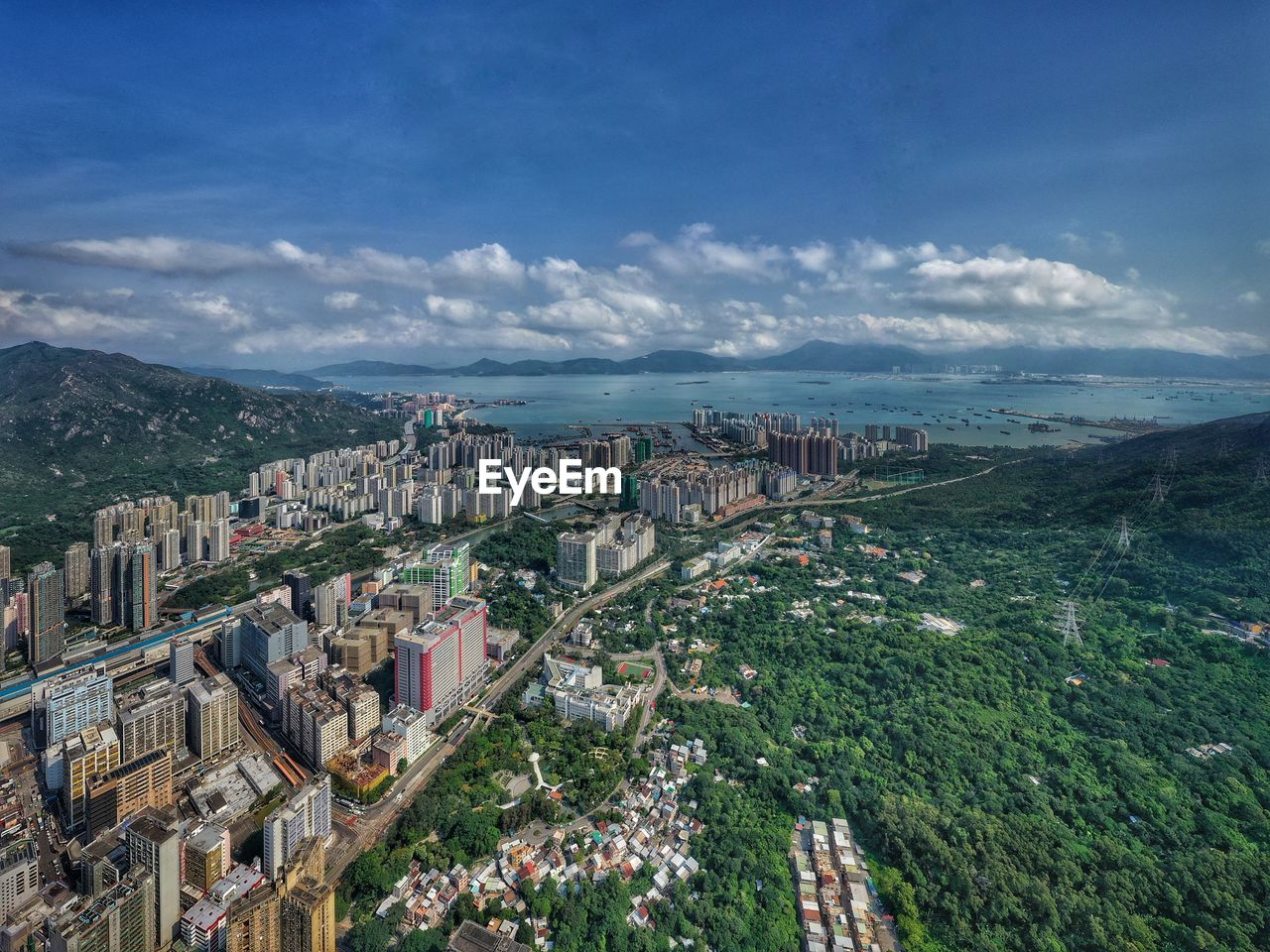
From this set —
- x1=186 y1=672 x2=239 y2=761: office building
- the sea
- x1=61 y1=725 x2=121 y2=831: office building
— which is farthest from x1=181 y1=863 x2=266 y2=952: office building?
the sea

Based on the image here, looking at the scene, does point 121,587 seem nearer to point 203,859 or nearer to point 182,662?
point 182,662

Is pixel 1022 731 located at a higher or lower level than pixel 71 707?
lower

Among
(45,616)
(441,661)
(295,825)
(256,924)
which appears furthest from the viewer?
(45,616)

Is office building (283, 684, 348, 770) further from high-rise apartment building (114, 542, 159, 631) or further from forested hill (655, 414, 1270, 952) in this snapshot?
high-rise apartment building (114, 542, 159, 631)

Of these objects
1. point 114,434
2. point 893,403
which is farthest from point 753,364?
point 114,434

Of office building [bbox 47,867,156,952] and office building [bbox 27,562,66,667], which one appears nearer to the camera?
office building [bbox 47,867,156,952]

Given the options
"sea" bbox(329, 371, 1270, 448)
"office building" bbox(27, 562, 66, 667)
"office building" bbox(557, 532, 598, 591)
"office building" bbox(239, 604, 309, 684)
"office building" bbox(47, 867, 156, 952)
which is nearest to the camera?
"office building" bbox(47, 867, 156, 952)

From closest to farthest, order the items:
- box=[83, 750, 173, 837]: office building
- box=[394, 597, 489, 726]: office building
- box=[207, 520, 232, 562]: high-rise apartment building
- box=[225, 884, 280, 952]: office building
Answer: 1. box=[225, 884, 280, 952]: office building
2. box=[83, 750, 173, 837]: office building
3. box=[394, 597, 489, 726]: office building
4. box=[207, 520, 232, 562]: high-rise apartment building
